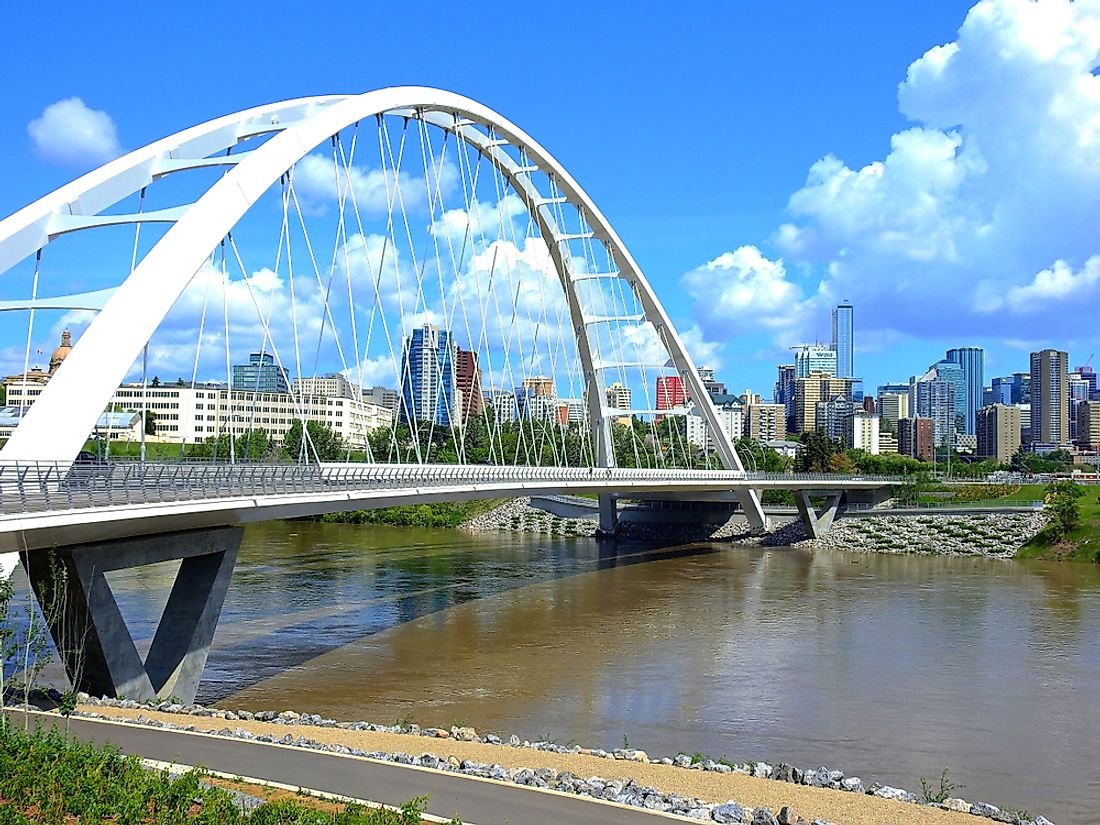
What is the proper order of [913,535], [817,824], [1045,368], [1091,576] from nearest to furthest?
[817,824] < [1091,576] < [913,535] < [1045,368]

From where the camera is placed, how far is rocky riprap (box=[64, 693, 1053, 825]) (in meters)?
9.85

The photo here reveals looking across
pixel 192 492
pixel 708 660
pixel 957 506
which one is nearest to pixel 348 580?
pixel 708 660

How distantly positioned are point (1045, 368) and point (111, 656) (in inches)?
8194

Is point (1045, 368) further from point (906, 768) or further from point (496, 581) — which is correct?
point (906, 768)

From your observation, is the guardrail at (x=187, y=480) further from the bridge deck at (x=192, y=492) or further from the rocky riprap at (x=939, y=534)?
the rocky riprap at (x=939, y=534)

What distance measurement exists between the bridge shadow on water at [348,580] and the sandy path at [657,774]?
15.7ft

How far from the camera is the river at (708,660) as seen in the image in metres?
15.5

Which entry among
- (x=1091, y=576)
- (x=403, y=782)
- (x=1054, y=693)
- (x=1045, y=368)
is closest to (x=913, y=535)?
(x=1091, y=576)

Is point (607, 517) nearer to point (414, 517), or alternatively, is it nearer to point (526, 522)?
point (526, 522)

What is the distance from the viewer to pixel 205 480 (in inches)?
662

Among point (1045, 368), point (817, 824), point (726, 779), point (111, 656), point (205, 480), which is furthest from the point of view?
point (1045, 368)

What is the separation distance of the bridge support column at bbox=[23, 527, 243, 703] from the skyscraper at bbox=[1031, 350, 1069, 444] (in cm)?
19974

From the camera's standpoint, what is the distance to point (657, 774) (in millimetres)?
11836

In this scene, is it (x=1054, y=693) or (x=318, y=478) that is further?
(x=318, y=478)
